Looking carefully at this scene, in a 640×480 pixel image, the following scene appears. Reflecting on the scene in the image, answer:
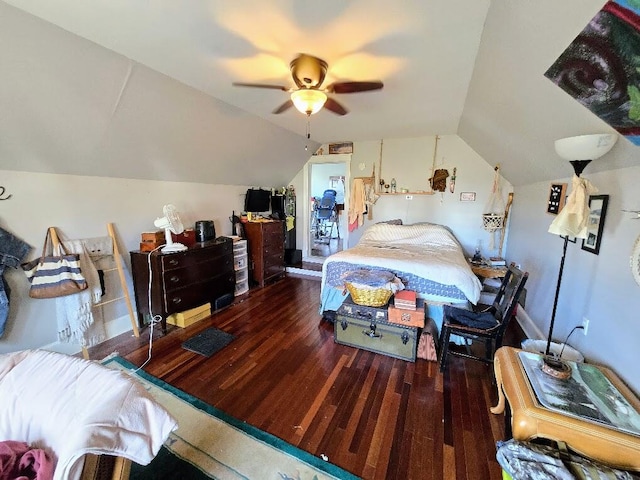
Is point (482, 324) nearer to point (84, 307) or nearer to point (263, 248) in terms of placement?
point (263, 248)

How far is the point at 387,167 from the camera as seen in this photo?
15.4ft

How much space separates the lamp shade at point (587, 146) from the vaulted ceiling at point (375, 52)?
13 cm

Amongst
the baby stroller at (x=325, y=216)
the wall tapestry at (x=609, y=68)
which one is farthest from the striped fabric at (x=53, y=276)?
the baby stroller at (x=325, y=216)

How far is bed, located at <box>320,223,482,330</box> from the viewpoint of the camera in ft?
8.59

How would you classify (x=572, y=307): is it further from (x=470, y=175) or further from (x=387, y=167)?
(x=387, y=167)

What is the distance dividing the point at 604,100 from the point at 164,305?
362 centimetres

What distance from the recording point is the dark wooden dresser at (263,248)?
423 centimetres

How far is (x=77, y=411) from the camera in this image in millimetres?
949

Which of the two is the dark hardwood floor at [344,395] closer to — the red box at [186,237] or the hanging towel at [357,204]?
the red box at [186,237]

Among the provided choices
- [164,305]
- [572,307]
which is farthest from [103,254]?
[572,307]

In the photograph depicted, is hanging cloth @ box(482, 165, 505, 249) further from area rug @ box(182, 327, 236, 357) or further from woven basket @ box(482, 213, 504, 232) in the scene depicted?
area rug @ box(182, 327, 236, 357)

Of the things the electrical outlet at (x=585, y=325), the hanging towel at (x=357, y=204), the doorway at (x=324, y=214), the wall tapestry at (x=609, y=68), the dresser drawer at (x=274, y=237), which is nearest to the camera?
the wall tapestry at (x=609, y=68)

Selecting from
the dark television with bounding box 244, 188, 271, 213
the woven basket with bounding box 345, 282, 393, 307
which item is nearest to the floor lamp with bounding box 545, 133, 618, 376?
the woven basket with bounding box 345, 282, 393, 307

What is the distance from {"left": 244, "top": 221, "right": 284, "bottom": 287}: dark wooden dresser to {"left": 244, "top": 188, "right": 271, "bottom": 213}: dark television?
0.38 m
